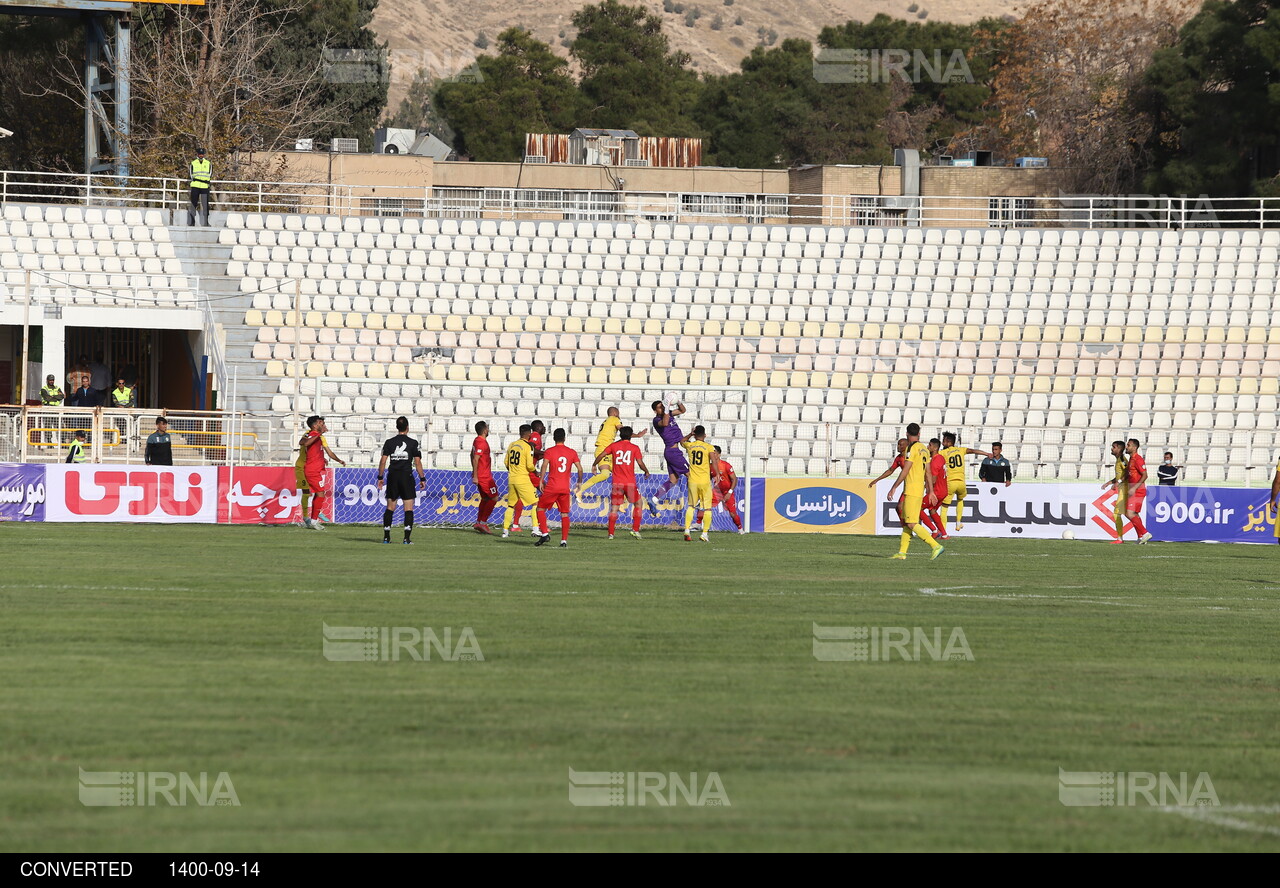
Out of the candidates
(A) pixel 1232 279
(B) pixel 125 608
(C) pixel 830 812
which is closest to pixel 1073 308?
(A) pixel 1232 279

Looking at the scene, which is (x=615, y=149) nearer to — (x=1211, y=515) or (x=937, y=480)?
(x=1211, y=515)

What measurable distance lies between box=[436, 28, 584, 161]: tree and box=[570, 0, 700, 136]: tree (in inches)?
69.9

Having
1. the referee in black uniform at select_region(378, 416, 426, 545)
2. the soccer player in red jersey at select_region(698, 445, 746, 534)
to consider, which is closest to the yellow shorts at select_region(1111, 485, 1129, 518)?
the soccer player in red jersey at select_region(698, 445, 746, 534)

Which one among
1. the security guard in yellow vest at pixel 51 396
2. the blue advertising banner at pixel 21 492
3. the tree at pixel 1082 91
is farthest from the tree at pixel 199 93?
the tree at pixel 1082 91

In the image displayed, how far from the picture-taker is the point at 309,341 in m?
35.0

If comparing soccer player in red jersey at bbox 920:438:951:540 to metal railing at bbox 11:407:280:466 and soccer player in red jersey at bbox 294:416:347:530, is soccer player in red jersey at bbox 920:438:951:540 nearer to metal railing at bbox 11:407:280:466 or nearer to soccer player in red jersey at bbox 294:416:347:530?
soccer player in red jersey at bbox 294:416:347:530

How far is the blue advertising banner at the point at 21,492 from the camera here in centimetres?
2511

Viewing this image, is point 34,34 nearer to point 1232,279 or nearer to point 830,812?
point 1232,279

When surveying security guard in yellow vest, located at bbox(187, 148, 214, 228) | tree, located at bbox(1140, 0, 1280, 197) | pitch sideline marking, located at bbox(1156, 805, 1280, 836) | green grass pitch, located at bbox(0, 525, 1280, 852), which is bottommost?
green grass pitch, located at bbox(0, 525, 1280, 852)

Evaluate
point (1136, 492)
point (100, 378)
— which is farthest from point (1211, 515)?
point (100, 378)

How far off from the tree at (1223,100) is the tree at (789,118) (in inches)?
1074

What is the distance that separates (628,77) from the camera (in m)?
83.2

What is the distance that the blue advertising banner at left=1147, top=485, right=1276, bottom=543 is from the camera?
2783cm
